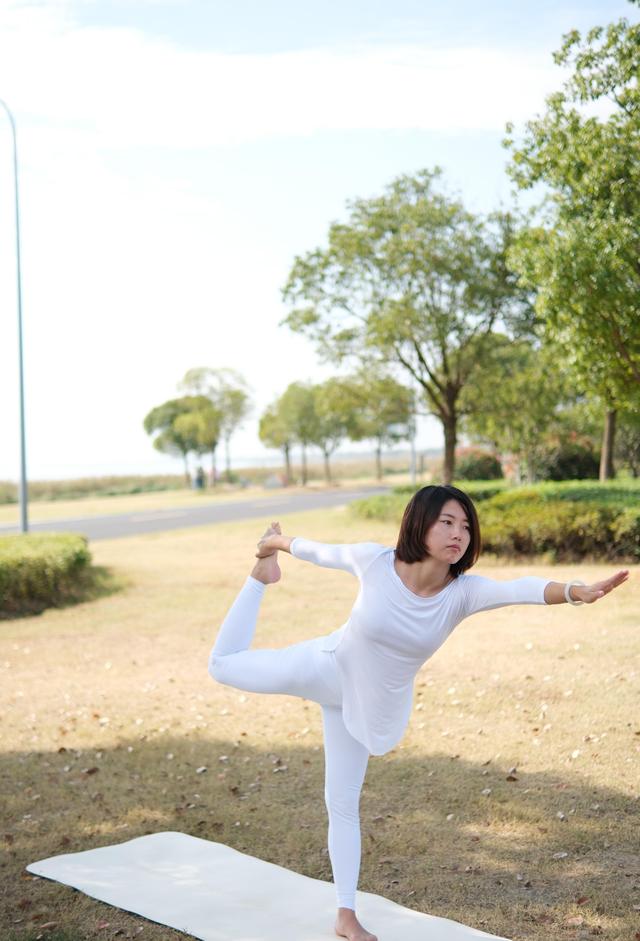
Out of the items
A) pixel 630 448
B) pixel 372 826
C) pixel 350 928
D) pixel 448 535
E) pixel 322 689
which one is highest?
pixel 630 448

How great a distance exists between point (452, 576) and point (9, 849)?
11.2 ft

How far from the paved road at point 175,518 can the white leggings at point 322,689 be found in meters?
21.5

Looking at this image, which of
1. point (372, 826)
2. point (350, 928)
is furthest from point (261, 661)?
point (372, 826)

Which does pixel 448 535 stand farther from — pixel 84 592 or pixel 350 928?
pixel 84 592

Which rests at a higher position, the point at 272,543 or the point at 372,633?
the point at 272,543

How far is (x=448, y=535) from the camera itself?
12.9 ft

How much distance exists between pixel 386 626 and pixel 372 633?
0.23ft

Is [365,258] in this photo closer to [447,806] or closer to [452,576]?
[447,806]

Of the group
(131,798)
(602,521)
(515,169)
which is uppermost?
(515,169)

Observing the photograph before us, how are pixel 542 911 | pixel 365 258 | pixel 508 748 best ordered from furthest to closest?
pixel 365 258 → pixel 508 748 → pixel 542 911

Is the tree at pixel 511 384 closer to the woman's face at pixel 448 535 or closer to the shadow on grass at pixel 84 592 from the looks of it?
the shadow on grass at pixel 84 592

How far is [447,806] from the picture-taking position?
20.9 ft

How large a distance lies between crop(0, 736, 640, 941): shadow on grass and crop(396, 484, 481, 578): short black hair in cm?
179

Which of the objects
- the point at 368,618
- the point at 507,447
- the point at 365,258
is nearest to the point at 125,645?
the point at 368,618
